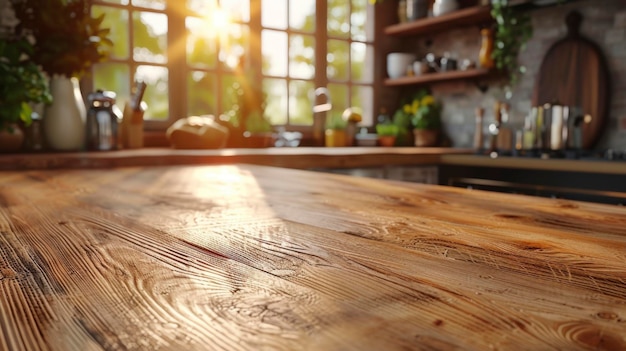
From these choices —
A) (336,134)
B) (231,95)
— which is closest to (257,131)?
(231,95)

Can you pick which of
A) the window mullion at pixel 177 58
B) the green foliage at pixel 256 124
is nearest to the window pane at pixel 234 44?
the window mullion at pixel 177 58

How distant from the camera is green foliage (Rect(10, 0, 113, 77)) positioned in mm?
2119

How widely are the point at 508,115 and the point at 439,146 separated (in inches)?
21.0

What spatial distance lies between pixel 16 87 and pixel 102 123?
0.48 metres

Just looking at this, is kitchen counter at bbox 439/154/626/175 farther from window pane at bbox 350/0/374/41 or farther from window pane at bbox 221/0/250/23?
window pane at bbox 221/0/250/23

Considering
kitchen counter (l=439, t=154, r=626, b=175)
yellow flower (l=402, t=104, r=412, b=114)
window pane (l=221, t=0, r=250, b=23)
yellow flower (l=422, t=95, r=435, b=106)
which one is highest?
window pane (l=221, t=0, r=250, b=23)

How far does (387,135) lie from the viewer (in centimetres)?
357

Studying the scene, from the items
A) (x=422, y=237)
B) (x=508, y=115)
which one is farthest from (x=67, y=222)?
(x=508, y=115)

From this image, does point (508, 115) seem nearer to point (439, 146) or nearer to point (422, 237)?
point (439, 146)

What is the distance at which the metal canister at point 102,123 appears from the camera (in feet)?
7.72

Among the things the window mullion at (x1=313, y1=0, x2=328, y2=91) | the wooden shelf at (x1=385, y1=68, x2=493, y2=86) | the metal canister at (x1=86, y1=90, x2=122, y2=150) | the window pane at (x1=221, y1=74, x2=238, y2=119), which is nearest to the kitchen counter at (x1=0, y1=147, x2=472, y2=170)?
the metal canister at (x1=86, y1=90, x2=122, y2=150)

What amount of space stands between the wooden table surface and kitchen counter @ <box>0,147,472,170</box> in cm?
101

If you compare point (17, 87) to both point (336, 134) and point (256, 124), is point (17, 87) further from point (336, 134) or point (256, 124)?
point (336, 134)

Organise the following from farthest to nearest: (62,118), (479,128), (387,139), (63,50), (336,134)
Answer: (387,139), (336,134), (479,128), (62,118), (63,50)
